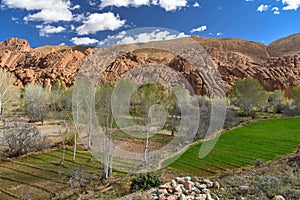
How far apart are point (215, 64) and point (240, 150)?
74381mm

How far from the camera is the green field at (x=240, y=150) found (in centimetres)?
1937

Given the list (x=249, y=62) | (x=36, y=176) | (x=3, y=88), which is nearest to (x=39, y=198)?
(x=36, y=176)

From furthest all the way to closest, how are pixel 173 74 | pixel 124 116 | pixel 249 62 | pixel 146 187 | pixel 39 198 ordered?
pixel 249 62 → pixel 173 74 → pixel 124 116 → pixel 39 198 → pixel 146 187

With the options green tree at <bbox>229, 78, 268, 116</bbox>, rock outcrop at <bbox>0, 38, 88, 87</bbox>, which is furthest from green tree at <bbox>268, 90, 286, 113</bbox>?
rock outcrop at <bbox>0, 38, 88, 87</bbox>

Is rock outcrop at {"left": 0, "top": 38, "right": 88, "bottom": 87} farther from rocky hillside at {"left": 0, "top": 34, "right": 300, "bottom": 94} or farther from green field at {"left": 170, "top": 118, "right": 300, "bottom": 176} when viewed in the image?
green field at {"left": 170, "top": 118, "right": 300, "bottom": 176}

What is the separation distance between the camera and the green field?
19.4m

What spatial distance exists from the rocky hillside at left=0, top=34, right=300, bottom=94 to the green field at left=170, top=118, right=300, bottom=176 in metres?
7.57

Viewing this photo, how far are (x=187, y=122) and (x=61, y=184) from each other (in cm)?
1029

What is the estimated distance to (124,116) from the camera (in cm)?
1541

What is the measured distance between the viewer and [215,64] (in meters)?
94.3

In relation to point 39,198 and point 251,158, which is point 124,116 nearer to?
point 39,198

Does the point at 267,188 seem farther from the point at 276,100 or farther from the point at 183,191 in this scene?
the point at 276,100

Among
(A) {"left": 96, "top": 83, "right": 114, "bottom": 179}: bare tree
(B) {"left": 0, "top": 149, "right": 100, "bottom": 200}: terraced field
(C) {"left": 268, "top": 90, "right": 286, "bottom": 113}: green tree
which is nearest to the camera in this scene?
(B) {"left": 0, "top": 149, "right": 100, "bottom": 200}: terraced field

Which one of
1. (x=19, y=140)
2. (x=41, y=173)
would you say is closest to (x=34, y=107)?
(x=19, y=140)
